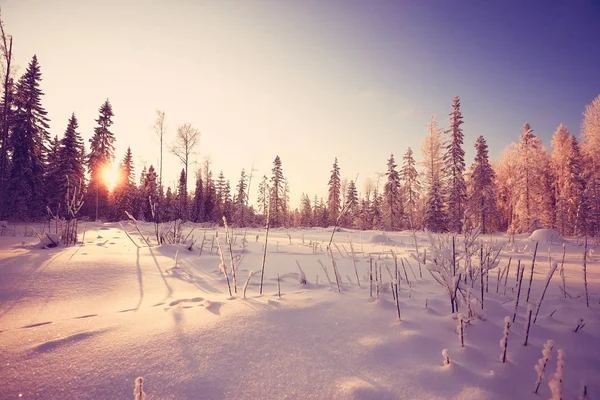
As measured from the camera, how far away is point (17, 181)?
59.0 ft

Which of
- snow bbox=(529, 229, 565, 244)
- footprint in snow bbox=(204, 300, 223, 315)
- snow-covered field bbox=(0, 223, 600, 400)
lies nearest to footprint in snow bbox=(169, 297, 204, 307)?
snow-covered field bbox=(0, 223, 600, 400)

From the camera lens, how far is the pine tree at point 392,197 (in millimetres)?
29547

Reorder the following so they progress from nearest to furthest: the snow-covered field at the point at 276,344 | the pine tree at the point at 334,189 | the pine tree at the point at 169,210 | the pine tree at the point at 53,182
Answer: the snow-covered field at the point at 276,344
the pine tree at the point at 169,210
the pine tree at the point at 53,182
the pine tree at the point at 334,189

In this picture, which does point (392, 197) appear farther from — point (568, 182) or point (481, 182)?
point (568, 182)

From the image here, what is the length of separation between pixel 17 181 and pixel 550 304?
27334mm

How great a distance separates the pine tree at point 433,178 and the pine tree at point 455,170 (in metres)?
0.86

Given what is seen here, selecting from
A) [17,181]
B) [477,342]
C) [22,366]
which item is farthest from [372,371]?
[17,181]

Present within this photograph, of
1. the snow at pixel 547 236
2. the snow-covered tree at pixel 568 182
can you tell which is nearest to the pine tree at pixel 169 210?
the snow at pixel 547 236

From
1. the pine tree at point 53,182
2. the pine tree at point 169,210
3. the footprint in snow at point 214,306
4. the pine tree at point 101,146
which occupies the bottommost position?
the footprint in snow at point 214,306

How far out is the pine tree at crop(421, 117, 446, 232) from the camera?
22073 mm

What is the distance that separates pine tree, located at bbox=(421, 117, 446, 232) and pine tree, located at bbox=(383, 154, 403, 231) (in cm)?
402

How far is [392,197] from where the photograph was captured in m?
29.6

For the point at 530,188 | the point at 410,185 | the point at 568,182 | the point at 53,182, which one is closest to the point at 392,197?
the point at 410,185

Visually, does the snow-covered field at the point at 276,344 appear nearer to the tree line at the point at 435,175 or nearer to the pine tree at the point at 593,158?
the tree line at the point at 435,175
